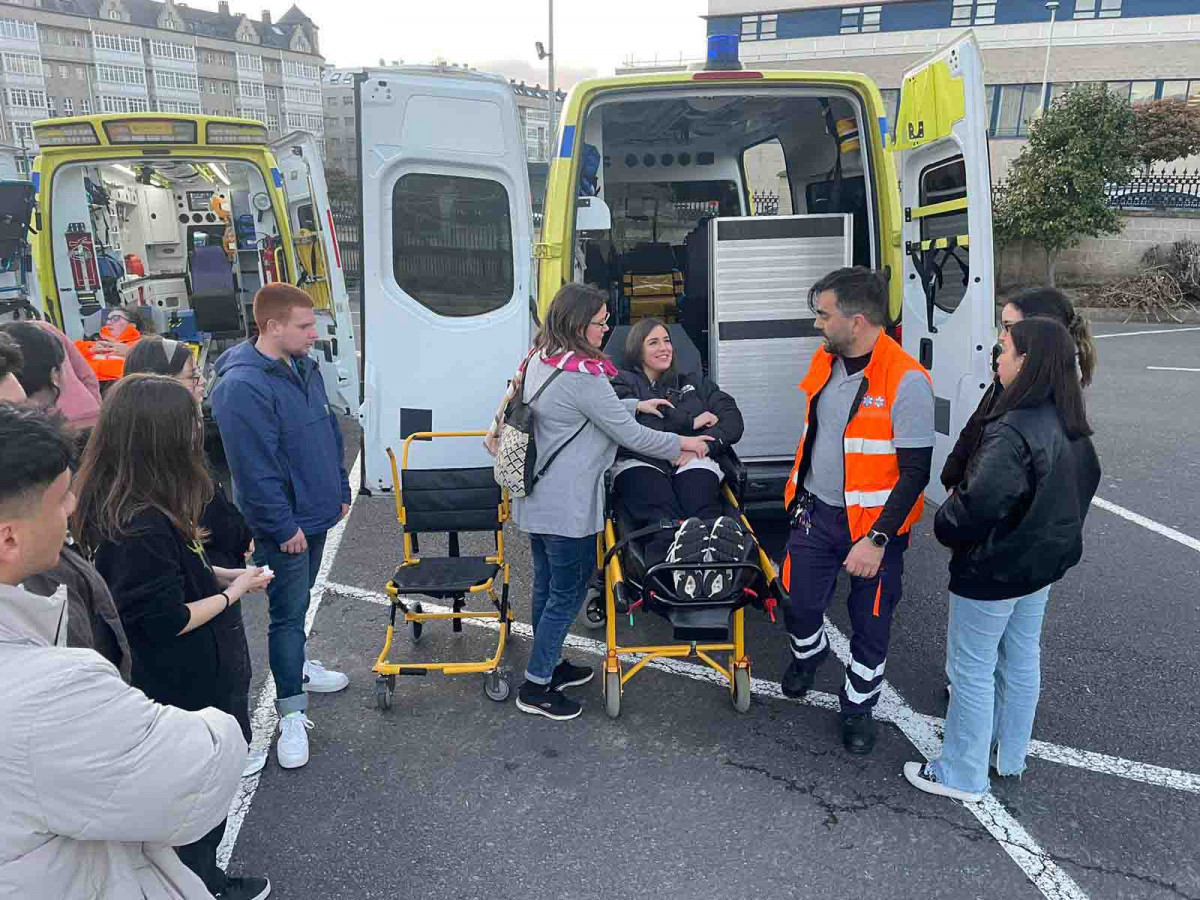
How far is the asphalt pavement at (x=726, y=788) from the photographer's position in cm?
251

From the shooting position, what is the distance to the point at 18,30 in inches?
2195

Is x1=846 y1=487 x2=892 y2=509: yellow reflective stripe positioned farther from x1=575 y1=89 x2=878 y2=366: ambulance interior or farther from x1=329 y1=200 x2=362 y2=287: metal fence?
x1=329 y1=200 x2=362 y2=287: metal fence

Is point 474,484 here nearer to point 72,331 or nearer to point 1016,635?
point 1016,635

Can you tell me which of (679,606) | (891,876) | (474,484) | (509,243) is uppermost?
(509,243)

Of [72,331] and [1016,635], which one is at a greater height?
[72,331]

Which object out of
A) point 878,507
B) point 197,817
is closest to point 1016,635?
point 878,507

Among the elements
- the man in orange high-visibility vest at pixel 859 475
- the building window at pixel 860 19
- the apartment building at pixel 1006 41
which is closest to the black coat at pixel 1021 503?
the man in orange high-visibility vest at pixel 859 475

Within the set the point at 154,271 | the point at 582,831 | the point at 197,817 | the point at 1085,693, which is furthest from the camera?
the point at 154,271

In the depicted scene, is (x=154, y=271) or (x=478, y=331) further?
(x=154, y=271)

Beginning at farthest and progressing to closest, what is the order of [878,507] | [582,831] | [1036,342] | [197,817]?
[878,507] < [582,831] < [1036,342] < [197,817]

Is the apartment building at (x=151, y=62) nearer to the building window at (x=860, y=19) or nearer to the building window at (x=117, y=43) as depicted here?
the building window at (x=117, y=43)

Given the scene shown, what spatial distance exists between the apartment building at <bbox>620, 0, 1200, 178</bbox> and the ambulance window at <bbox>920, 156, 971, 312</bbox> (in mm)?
24990

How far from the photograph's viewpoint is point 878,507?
298cm

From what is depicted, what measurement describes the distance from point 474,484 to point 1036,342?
2.41 m
